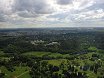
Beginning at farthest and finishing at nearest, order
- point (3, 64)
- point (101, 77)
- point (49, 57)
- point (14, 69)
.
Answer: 1. point (49, 57)
2. point (3, 64)
3. point (14, 69)
4. point (101, 77)

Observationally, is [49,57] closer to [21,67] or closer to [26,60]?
[26,60]

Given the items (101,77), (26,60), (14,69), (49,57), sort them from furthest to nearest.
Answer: (49,57) → (26,60) → (14,69) → (101,77)

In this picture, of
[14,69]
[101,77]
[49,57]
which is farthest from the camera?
[49,57]

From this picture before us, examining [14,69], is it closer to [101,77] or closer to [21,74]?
[21,74]

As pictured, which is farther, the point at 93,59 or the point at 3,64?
the point at 93,59

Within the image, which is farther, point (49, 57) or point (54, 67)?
point (49, 57)

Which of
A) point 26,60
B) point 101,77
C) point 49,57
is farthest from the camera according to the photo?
point 49,57

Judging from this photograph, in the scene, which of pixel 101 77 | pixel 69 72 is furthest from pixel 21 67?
pixel 101 77

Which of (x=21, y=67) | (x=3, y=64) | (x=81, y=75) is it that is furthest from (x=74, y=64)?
(x=3, y=64)
